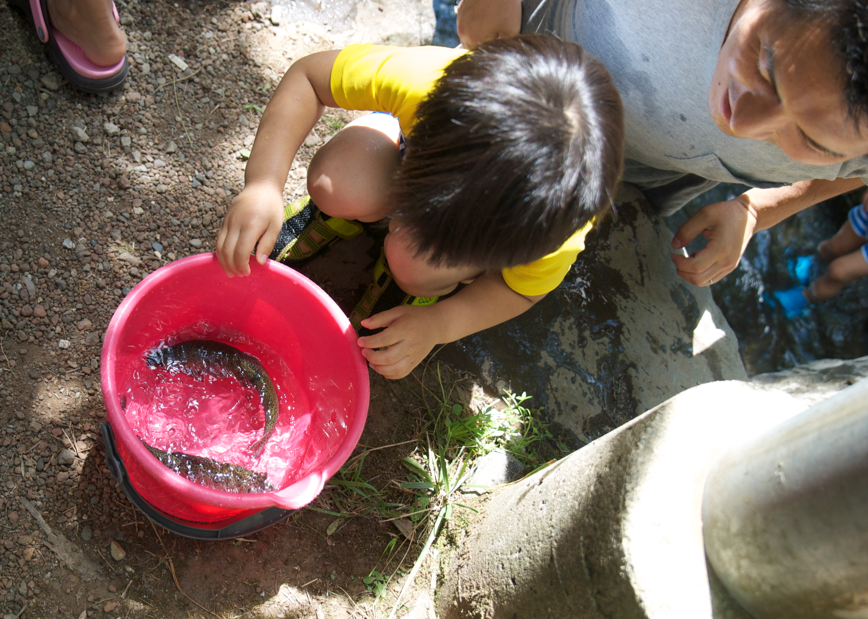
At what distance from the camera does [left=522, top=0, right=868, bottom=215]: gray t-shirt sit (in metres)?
1.44

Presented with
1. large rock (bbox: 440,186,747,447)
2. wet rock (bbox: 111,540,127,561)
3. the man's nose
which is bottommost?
wet rock (bbox: 111,540,127,561)

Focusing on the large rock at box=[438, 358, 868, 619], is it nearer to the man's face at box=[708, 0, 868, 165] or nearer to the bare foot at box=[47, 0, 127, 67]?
the man's face at box=[708, 0, 868, 165]

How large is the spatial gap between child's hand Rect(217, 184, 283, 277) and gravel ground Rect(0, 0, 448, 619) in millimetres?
437

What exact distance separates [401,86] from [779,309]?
86.5 inches

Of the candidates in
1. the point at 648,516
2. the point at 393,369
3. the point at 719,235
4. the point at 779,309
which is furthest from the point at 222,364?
the point at 779,309

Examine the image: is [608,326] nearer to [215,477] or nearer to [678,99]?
[678,99]

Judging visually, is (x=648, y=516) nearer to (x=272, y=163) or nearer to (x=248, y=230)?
(x=248, y=230)

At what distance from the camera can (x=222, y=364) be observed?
5.37 feet

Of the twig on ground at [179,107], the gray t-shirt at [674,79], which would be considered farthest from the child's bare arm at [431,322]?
the twig on ground at [179,107]

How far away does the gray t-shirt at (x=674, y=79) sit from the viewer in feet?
4.72

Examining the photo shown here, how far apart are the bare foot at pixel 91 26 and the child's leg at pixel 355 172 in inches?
26.5

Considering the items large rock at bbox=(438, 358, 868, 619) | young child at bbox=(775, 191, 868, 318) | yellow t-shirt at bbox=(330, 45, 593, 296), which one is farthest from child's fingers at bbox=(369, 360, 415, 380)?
young child at bbox=(775, 191, 868, 318)

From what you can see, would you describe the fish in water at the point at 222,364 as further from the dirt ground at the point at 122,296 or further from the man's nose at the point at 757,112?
the man's nose at the point at 757,112

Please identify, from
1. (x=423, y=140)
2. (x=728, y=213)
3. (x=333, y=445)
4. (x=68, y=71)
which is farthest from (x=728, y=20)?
(x=68, y=71)
